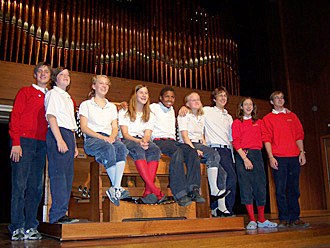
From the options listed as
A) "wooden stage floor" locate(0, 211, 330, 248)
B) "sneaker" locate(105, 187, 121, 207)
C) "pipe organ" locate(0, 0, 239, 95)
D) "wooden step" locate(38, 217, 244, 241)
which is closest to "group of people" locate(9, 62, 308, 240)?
"sneaker" locate(105, 187, 121, 207)

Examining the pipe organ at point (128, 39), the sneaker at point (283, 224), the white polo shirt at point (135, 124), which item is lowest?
the sneaker at point (283, 224)

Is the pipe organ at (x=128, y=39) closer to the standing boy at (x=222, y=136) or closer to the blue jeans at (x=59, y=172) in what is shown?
the standing boy at (x=222, y=136)

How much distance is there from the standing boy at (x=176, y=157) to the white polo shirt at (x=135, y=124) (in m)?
0.14

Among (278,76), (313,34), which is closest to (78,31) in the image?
(278,76)

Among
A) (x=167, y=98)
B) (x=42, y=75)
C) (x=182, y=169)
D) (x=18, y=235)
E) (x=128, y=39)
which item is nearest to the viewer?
(x=18, y=235)

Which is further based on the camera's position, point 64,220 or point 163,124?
point 163,124

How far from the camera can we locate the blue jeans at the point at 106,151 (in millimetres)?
2631

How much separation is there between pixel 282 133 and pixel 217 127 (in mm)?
656

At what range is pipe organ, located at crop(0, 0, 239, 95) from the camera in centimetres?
418

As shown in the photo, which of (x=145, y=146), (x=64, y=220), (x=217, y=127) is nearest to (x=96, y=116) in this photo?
(x=145, y=146)

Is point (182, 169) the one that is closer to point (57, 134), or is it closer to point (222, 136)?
point (222, 136)

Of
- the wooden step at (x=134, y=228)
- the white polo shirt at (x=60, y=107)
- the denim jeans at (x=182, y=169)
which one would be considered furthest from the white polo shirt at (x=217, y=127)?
the white polo shirt at (x=60, y=107)

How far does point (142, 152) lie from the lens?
2820 millimetres

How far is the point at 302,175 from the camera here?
5520mm
